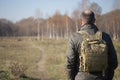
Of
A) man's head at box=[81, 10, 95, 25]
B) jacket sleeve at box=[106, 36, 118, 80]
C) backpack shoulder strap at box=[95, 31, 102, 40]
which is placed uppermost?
man's head at box=[81, 10, 95, 25]

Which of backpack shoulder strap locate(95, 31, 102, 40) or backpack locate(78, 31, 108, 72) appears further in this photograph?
backpack shoulder strap locate(95, 31, 102, 40)

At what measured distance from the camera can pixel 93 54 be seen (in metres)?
4.81

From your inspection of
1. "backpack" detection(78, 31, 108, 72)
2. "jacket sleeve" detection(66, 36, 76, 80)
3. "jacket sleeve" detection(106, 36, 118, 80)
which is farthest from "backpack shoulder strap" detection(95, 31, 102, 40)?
"jacket sleeve" detection(66, 36, 76, 80)

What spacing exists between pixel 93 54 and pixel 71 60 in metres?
0.36

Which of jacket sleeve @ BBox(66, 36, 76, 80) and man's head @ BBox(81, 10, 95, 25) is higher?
man's head @ BBox(81, 10, 95, 25)

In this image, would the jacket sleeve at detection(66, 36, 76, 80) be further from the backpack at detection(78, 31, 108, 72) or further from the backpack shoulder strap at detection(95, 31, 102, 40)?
the backpack shoulder strap at detection(95, 31, 102, 40)

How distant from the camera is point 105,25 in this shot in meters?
70.1

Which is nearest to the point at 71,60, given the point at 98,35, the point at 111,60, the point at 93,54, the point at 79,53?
the point at 79,53

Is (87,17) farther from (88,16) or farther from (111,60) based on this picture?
(111,60)

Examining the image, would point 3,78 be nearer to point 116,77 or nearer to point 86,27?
point 116,77

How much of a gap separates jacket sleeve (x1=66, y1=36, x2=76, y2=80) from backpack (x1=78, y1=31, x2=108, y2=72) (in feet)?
0.39

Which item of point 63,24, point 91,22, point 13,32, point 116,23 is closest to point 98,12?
point 116,23

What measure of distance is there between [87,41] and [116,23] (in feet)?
201

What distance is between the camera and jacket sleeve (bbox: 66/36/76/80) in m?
4.84
